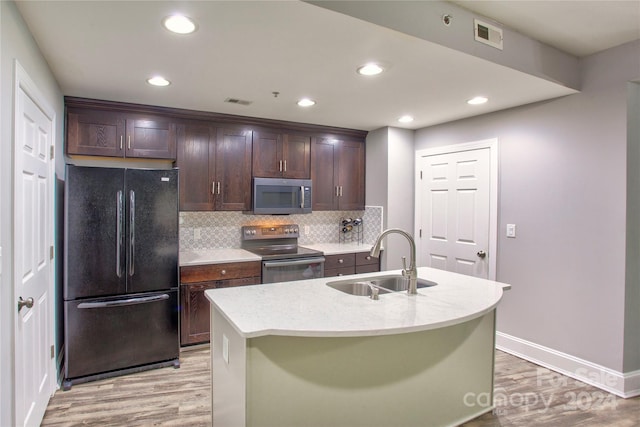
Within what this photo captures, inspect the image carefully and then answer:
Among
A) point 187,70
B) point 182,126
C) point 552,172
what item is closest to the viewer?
point 187,70

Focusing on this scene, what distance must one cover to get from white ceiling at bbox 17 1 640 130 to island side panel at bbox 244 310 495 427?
61.8 inches

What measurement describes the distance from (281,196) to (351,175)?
3.44 ft

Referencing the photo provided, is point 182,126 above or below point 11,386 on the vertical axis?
above

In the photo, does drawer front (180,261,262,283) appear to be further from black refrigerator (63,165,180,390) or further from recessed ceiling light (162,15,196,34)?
recessed ceiling light (162,15,196,34)

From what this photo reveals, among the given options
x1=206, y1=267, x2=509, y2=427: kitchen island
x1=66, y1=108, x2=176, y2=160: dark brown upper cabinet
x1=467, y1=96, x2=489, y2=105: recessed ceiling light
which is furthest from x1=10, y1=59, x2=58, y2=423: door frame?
x1=467, y1=96, x2=489, y2=105: recessed ceiling light

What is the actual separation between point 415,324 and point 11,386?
1886mm

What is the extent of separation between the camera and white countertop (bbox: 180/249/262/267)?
343 centimetres

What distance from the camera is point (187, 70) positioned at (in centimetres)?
254

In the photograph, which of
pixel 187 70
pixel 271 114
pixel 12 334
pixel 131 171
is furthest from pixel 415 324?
pixel 271 114

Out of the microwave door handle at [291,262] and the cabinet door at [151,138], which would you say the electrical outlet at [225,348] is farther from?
the cabinet door at [151,138]

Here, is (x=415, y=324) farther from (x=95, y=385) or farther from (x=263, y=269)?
(x=95, y=385)

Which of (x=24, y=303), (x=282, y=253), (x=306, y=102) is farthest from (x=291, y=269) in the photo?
(x=24, y=303)

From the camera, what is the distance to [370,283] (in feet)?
7.98

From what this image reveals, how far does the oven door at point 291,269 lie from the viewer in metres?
3.70
